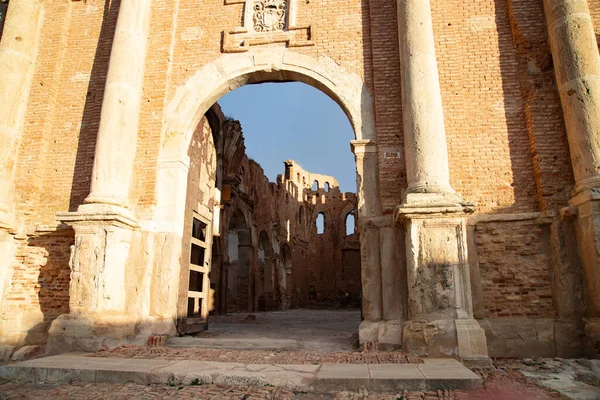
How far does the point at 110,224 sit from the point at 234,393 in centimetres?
346

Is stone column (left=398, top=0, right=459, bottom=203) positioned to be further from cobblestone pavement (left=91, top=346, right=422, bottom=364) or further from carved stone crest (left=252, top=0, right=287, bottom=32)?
carved stone crest (left=252, top=0, right=287, bottom=32)

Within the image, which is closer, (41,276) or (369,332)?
(369,332)

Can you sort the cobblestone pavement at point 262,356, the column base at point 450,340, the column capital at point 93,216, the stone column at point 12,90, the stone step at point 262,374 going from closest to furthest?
the stone step at point 262,374, the cobblestone pavement at point 262,356, the column base at point 450,340, the column capital at point 93,216, the stone column at point 12,90

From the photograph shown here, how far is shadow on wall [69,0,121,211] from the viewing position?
7156 mm

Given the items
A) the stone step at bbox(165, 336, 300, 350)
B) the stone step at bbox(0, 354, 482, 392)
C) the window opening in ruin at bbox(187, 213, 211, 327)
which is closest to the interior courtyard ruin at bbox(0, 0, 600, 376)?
the window opening in ruin at bbox(187, 213, 211, 327)

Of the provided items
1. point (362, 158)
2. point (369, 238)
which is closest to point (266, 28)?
point (362, 158)

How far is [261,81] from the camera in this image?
7691mm

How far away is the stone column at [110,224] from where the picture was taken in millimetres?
5781

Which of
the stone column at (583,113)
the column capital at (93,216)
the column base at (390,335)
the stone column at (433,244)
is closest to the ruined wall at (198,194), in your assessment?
the column capital at (93,216)

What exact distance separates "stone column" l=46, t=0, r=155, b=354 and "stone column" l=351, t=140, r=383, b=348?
3.07 m

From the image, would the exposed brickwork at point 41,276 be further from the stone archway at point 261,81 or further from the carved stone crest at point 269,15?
the carved stone crest at point 269,15

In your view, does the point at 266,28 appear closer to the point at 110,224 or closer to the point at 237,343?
the point at 110,224

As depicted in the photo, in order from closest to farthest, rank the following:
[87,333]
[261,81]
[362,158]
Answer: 1. [87,333]
2. [362,158]
3. [261,81]

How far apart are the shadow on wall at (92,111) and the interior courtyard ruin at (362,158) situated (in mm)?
40
